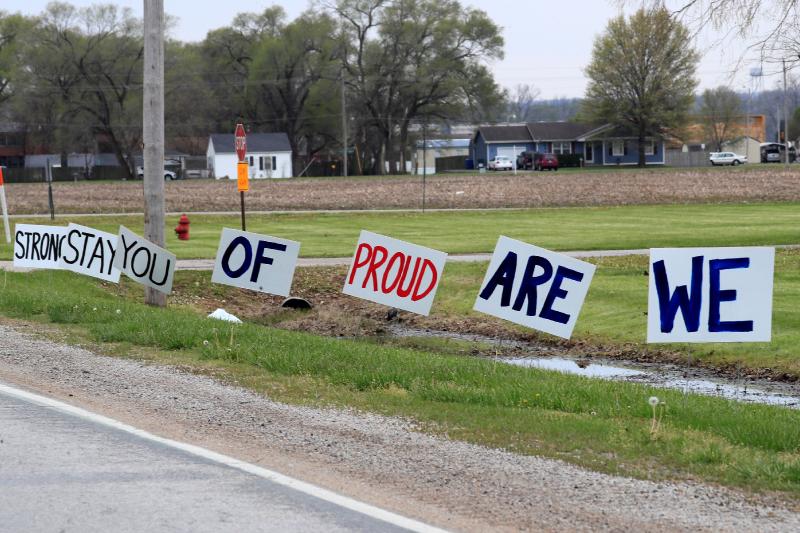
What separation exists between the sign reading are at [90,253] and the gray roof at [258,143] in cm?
7863

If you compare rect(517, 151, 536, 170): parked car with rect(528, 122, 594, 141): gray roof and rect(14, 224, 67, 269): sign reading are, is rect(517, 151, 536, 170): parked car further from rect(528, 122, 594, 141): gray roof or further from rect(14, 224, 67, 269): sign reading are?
rect(14, 224, 67, 269): sign reading are

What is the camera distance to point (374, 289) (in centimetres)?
1495

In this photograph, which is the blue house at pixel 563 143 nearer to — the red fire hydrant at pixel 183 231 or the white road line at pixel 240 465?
the red fire hydrant at pixel 183 231

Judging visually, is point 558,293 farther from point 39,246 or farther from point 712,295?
point 39,246

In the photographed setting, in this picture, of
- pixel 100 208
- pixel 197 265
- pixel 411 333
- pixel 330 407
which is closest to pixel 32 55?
pixel 100 208

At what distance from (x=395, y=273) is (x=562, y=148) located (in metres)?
104

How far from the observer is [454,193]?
57.3 metres

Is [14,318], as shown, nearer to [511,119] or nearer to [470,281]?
[470,281]

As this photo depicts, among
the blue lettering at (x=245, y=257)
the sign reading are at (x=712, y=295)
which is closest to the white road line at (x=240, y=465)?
the sign reading are at (x=712, y=295)

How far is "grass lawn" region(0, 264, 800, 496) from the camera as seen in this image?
7.75 m

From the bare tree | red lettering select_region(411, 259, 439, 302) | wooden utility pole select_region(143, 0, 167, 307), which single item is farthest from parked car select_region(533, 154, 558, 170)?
red lettering select_region(411, 259, 439, 302)

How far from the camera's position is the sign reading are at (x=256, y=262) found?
618 inches

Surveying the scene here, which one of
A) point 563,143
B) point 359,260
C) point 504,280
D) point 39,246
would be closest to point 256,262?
point 359,260

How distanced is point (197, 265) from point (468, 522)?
62.2 feet
